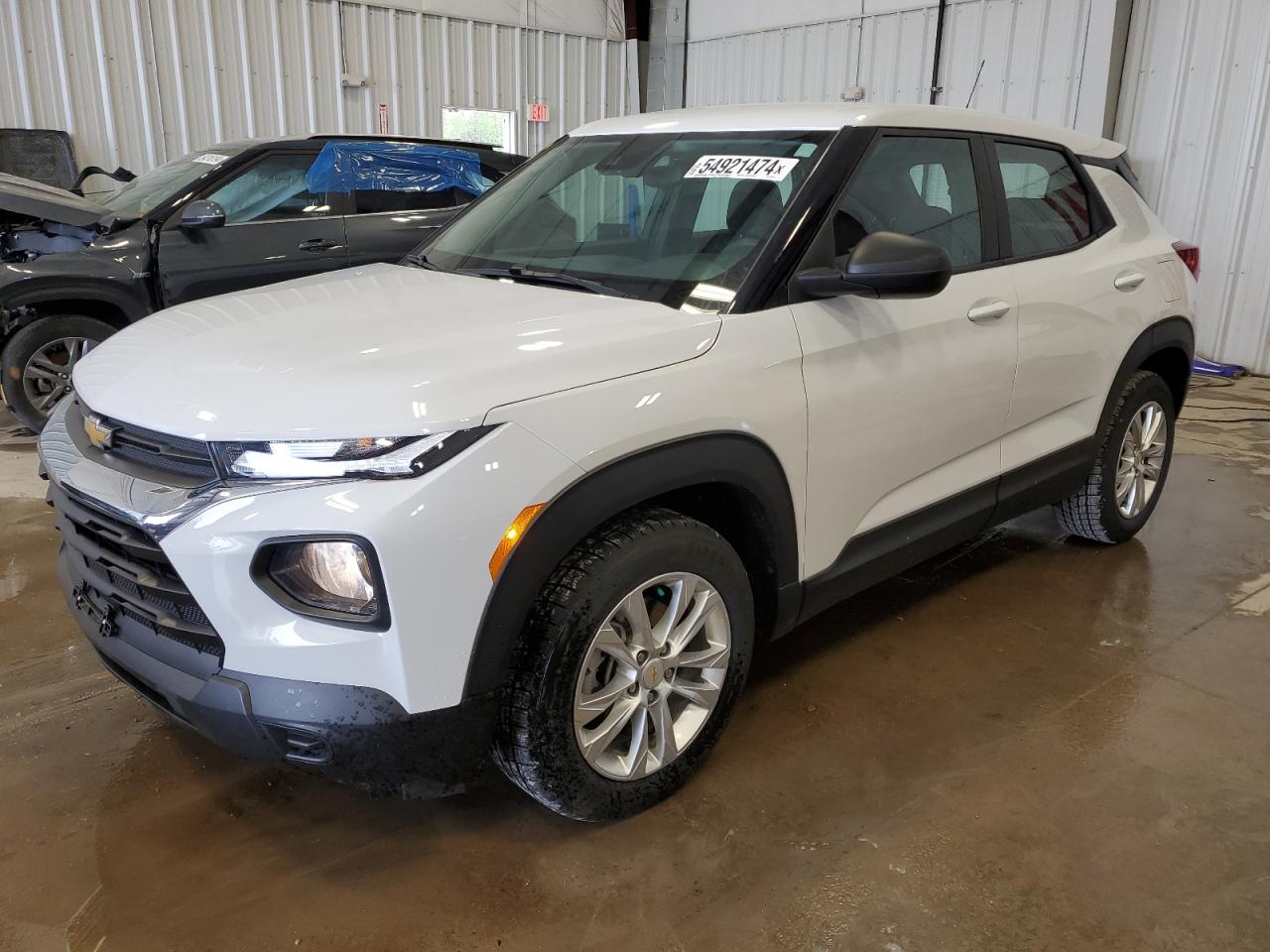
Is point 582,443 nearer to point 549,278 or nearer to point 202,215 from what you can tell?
point 549,278

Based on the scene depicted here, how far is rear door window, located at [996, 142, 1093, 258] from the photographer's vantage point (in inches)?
119

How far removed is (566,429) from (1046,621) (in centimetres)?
221

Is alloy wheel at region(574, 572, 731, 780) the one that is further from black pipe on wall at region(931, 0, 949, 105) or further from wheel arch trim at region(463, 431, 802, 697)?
black pipe on wall at region(931, 0, 949, 105)

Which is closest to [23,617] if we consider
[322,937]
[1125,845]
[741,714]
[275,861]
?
[275,861]

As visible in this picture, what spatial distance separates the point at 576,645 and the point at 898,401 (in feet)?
3.70

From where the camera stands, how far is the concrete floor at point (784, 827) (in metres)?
1.93

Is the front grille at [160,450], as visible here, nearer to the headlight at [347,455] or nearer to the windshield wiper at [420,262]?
the headlight at [347,455]

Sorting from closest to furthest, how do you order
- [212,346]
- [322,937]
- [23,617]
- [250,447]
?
[250,447] < [322,937] < [212,346] < [23,617]

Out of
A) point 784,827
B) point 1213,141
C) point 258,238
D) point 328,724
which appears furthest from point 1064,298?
point 1213,141

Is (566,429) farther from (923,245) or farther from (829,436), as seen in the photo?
(923,245)

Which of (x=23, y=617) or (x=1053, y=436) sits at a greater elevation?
(x=1053, y=436)

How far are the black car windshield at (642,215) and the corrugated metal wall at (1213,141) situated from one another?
6.49 m

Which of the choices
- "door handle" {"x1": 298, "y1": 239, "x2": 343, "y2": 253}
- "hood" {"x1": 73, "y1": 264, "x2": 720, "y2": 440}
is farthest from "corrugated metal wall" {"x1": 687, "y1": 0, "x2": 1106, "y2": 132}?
"hood" {"x1": 73, "y1": 264, "x2": 720, "y2": 440}

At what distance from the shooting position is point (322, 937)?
1892mm
